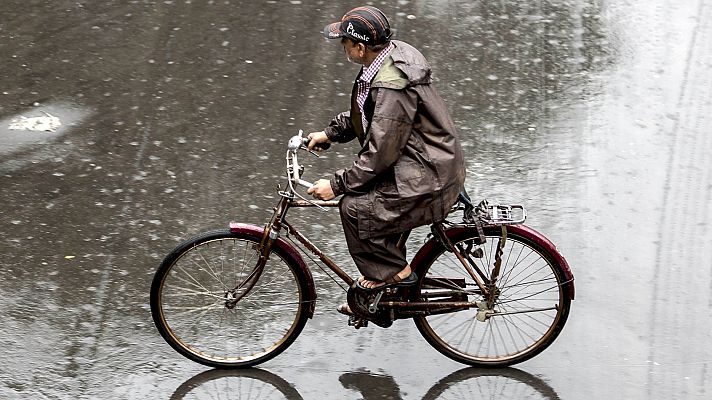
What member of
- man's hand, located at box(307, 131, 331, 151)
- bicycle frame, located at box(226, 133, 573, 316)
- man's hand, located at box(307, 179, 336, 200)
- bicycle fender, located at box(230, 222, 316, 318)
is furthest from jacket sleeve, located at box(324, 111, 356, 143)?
bicycle fender, located at box(230, 222, 316, 318)

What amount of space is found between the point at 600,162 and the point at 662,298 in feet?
5.24

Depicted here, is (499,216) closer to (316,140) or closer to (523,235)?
(523,235)

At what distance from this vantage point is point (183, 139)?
8.33 m

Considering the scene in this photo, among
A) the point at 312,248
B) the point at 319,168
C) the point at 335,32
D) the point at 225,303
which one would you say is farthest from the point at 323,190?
the point at 319,168

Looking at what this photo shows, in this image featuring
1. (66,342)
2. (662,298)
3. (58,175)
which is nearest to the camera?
(66,342)

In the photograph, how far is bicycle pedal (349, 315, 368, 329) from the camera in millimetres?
6023

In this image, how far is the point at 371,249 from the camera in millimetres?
5617

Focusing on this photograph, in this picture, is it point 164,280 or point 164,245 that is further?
point 164,245

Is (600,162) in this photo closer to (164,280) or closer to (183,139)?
(183,139)

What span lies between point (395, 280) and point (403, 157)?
2.37 feet

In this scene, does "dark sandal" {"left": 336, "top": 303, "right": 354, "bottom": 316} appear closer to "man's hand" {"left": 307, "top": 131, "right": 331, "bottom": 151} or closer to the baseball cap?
"man's hand" {"left": 307, "top": 131, "right": 331, "bottom": 151}

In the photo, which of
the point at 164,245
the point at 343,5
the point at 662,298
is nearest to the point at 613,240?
the point at 662,298

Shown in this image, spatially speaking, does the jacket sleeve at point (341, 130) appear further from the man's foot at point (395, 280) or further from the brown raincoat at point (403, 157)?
the man's foot at point (395, 280)

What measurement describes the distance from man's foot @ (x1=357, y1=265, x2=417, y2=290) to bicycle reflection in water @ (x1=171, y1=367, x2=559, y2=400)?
0.56m
